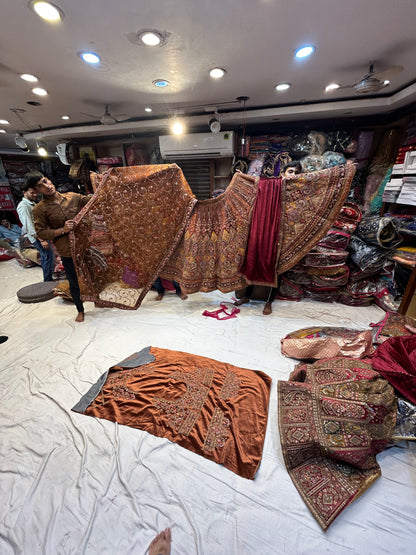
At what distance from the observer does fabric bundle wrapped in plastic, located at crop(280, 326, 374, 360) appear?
1649 millimetres

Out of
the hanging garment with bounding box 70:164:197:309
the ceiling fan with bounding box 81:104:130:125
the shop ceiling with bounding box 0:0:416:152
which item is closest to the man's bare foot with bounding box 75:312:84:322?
the hanging garment with bounding box 70:164:197:309

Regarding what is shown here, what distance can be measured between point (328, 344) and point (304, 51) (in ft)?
7.81

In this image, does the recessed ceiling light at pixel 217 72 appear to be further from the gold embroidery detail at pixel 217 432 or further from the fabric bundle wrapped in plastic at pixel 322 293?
the gold embroidery detail at pixel 217 432

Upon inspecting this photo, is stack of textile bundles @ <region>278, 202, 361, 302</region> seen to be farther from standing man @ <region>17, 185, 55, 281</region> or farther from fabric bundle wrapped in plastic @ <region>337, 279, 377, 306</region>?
standing man @ <region>17, 185, 55, 281</region>

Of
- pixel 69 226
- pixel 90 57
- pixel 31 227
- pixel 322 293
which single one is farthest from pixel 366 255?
pixel 31 227

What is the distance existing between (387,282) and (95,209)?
10.4 feet

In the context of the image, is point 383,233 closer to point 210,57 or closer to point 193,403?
point 210,57

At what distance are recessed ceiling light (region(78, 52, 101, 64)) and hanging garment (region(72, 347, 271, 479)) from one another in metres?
2.54

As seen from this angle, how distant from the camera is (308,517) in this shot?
95cm

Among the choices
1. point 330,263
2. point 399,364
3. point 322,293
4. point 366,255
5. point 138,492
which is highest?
point 366,255

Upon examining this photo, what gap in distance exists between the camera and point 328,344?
1.75 meters

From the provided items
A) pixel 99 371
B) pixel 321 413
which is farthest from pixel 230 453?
pixel 99 371

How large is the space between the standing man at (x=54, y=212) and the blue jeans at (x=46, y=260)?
1.35 meters

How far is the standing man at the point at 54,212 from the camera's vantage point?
196 cm
